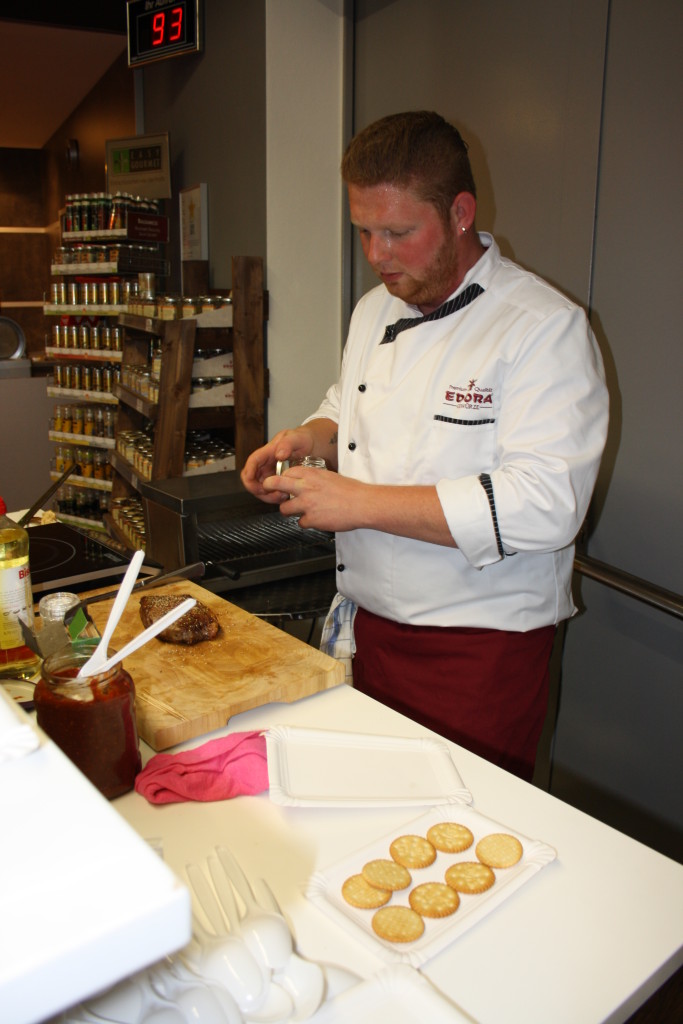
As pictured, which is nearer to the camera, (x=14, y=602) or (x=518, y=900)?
(x=518, y=900)

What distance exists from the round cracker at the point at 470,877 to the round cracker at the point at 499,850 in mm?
14

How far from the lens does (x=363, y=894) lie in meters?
0.94

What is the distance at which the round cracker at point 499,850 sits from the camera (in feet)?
3.28

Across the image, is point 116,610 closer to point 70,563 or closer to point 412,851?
point 412,851

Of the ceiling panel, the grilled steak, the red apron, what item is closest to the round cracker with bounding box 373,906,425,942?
the grilled steak

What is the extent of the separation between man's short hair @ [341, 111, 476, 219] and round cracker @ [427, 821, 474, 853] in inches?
48.7

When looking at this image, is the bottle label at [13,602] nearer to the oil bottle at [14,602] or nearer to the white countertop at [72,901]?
the oil bottle at [14,602]

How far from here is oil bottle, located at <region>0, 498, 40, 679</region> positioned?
137 cm

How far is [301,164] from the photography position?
3682mm

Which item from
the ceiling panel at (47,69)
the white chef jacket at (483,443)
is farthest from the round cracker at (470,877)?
the ceiling panel at (47,69)

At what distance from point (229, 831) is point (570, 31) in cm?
249

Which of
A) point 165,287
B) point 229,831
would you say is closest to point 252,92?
point 165,287

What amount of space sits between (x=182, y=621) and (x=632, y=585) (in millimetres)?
1335

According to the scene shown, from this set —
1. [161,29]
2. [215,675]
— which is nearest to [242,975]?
[215,675]
